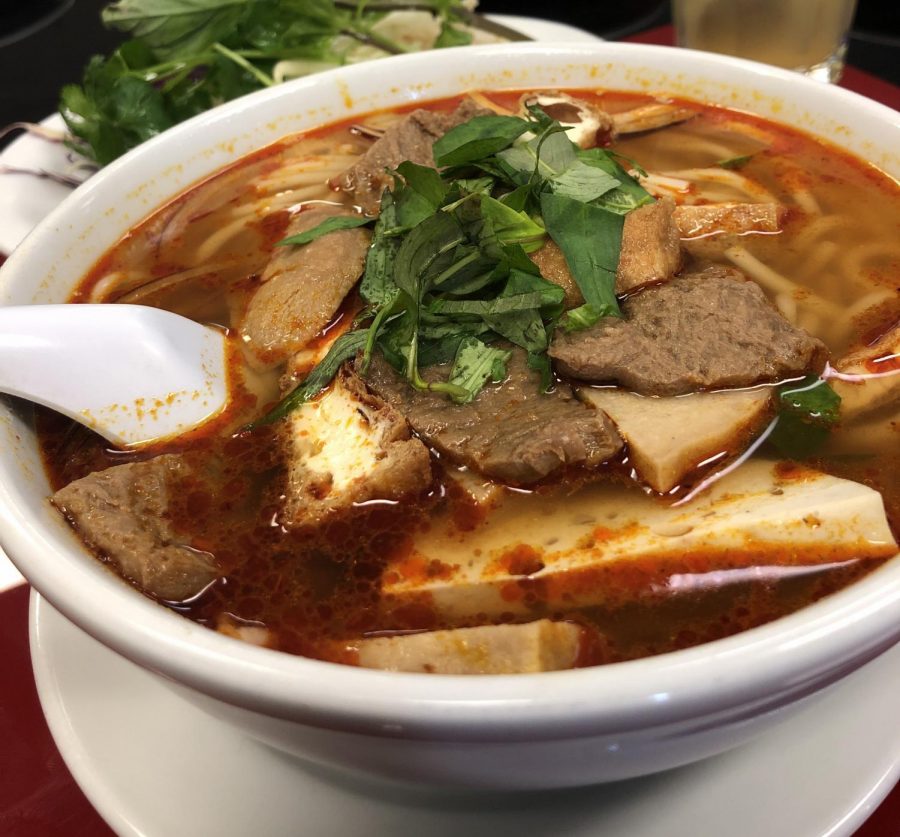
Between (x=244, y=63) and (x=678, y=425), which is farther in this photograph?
(x=244, y=63)

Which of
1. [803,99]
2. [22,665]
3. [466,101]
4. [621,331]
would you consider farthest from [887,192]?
[22,665]

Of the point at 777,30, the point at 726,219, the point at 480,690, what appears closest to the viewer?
the point at 480,690

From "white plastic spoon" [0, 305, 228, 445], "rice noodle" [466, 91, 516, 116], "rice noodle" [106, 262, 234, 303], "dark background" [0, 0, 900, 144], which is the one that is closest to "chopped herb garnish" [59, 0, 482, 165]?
"rice noodle" [466, 91, 516, 116]

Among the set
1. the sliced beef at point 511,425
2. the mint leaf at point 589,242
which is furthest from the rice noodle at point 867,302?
the sliced beef at point 511,425

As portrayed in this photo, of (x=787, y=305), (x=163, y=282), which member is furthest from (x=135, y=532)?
(x=787, y=305)

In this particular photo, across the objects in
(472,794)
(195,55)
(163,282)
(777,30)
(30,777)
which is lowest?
(30,777)

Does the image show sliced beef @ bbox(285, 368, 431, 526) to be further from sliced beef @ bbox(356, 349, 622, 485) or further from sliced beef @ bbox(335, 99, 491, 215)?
sliced beef @ bbox(335, 99, 491, 215)

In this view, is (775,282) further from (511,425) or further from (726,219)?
(511,425)

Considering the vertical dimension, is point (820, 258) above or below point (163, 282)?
above
